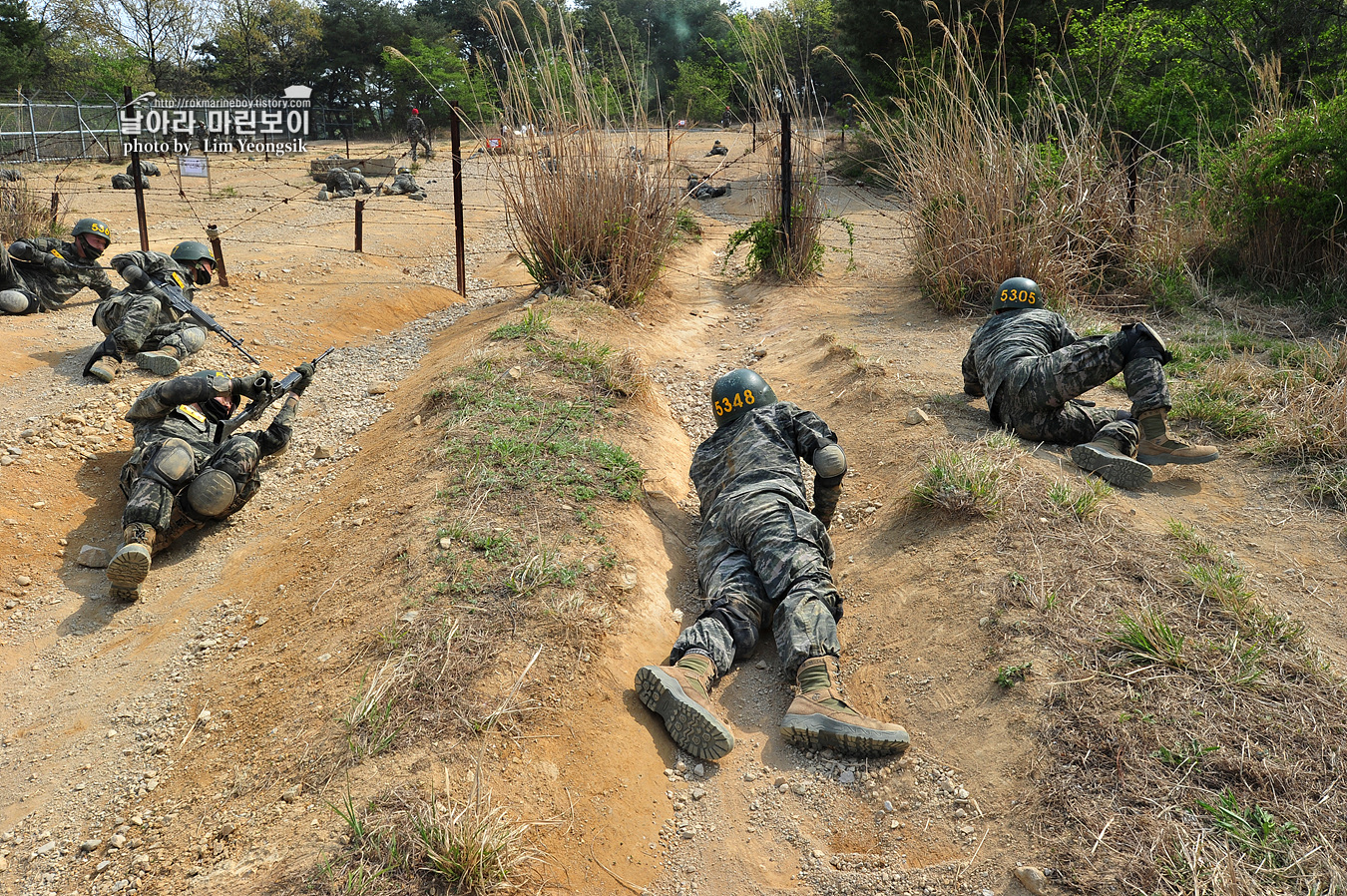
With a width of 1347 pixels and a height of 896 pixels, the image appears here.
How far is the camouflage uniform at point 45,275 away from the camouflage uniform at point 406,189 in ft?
25.7

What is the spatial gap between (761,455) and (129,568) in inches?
115

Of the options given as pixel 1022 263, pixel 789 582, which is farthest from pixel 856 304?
pixel 789 582

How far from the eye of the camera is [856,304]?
7910mm

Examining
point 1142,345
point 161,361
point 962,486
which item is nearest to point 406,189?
point 161,361

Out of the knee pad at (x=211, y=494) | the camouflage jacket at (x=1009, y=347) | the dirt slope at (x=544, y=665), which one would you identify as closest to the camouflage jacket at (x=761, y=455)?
the dirt slope at (x=544, y=665)

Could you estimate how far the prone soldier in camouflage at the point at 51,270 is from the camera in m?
7.39

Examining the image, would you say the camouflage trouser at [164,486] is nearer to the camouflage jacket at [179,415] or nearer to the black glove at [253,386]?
the camouflage jacket at [179,415]

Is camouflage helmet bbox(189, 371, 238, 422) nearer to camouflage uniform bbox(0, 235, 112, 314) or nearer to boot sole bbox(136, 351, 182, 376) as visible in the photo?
boot sole bbox(136, 351, 182, 376)

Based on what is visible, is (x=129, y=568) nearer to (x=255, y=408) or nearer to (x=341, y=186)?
(x=255, y=408)

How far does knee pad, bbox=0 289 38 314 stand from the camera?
23.9ft

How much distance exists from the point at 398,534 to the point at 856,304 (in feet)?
16.9

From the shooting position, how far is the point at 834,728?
3.00 meters

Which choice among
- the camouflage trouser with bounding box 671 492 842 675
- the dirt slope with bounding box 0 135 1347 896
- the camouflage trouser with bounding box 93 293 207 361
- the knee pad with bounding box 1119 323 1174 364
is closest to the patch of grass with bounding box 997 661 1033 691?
the dirt slope with bounding box 0 135 1347 896

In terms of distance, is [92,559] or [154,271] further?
[154,271]
